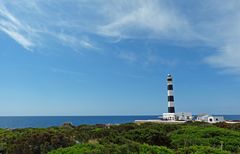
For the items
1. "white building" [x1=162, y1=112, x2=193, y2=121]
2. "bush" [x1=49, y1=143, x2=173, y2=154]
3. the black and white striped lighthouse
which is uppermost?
the black and white striped lighthouse

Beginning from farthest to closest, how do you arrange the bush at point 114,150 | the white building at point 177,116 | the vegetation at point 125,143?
the white building at point 177,116 < the vegetation at point 125,143 < the bush at point 114,150

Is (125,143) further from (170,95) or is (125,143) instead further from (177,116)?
(177,116)

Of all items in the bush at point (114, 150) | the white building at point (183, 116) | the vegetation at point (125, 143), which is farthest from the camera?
the white building at point (183, 116)

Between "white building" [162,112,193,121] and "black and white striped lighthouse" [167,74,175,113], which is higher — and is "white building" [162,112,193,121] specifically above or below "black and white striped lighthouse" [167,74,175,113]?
below

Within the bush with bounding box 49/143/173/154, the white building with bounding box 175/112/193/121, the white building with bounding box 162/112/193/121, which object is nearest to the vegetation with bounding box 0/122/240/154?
the bush with bounding box 49/143/173/154

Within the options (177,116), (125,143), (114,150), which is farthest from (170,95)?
(114,150)

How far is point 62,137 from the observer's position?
16.2 meters

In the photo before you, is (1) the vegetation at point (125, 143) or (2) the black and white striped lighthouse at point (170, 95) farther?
(2) the black and white striped lighthouse at point (170, 95)

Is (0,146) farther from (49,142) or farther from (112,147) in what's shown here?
(112,147)

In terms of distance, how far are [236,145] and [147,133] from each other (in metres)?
4.93

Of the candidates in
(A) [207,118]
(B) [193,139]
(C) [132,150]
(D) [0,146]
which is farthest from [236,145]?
(A) [207,118]

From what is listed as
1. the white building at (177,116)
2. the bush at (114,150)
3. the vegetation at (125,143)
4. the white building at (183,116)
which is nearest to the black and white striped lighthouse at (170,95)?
the white building at (177,116)

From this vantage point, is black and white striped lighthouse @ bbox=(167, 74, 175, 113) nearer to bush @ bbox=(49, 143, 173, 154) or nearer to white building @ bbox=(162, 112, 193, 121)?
white building @ bbox=(162, 112, 193, 121)

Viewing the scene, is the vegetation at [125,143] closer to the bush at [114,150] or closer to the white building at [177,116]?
the bush at [114,150]
